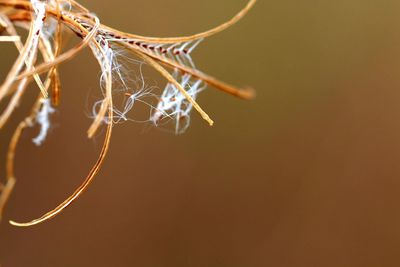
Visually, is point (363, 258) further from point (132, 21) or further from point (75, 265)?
point (132, 21)

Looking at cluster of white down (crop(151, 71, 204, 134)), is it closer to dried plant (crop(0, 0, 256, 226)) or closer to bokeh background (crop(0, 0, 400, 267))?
dried plant (crop(0, 0, 256, 226))

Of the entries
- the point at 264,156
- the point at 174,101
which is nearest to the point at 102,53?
the point at 174,101

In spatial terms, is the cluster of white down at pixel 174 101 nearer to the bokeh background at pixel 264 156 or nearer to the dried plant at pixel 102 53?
the dried plant at pixel 102 53

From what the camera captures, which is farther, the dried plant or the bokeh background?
the bokeh background

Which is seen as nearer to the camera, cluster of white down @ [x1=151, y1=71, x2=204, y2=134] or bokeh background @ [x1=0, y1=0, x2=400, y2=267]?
cluster of white down @ [x1=151, y1=71, x2=204, y2=134]

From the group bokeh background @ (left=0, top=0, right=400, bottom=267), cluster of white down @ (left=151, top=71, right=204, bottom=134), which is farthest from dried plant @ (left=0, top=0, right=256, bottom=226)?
bokeh background @ (left=0, top=0, right=400, bottom=267)

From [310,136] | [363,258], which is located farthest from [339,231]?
[310,136]

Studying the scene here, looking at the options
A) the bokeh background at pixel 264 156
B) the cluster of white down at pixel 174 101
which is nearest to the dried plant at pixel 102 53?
the cluster of white down at pixel 174 101

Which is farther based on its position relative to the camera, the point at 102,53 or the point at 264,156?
the point at 264,156

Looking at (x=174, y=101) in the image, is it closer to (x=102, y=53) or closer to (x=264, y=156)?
(x=102, y=53)
